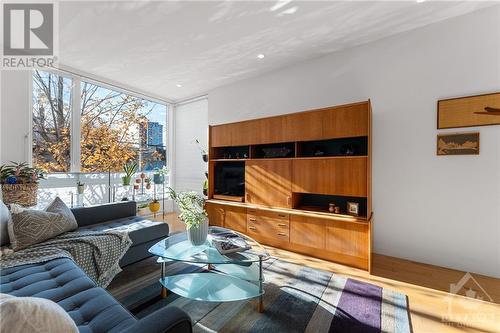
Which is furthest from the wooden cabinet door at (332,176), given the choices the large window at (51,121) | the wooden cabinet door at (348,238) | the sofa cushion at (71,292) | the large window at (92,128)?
the large window at (51,121)

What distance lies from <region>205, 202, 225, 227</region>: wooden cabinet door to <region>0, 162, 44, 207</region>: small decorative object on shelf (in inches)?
97.1

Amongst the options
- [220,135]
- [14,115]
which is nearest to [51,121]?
[14,115]

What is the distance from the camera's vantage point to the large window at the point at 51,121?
3541 mm

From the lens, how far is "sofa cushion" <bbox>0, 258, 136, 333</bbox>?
3.69ft

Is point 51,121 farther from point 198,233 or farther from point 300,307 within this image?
point 300,307

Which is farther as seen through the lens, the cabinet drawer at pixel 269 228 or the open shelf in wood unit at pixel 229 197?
the open shelf in wood unit at pixel 229 197

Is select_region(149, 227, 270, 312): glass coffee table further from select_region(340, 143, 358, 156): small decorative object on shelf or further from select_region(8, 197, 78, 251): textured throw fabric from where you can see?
select_region(340, 143, 358, 156): small decorative object on shelf

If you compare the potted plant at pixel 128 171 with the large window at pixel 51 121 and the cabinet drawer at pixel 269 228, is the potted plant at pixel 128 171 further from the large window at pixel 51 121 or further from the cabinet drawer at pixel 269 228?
the cabinet drawer at pixel 269 228

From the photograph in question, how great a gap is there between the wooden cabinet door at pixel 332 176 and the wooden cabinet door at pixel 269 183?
0.15m

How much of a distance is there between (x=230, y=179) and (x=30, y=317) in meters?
3.52

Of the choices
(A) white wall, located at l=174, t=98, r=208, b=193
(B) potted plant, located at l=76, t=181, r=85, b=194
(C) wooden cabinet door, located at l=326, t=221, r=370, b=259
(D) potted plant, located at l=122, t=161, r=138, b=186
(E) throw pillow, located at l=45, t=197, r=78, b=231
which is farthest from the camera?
(A) white wall, located at l=174, t=98, r=208, b=193

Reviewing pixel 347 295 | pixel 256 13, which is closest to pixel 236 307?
pixel 347 295

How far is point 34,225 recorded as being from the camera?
6.86 ft

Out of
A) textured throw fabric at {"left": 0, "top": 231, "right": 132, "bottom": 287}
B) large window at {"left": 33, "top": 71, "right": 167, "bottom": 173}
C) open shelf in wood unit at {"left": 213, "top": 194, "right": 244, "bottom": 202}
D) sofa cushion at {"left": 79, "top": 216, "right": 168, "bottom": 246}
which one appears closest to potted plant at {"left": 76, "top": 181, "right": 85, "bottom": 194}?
large window at {"left": 33, "top": 71, "right": 167, "bottom": 173}
